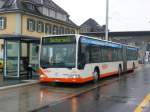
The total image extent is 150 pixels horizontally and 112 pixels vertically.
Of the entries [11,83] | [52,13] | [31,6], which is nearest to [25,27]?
[31,6]

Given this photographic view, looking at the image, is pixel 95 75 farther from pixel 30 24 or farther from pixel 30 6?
pixel 30 6

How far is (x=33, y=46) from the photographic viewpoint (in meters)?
23.0

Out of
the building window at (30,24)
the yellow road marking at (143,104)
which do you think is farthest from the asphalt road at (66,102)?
the building window at (30,24)

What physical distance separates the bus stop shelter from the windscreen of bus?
211 cm

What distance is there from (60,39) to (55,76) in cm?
196

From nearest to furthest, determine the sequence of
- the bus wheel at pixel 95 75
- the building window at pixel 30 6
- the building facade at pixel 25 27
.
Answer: the bus wheel at pixel 95 75
the building facade at pixel 25 27
the building window at pixel 30 6

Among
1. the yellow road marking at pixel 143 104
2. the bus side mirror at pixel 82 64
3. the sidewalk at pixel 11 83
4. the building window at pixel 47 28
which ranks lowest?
the yellow road marking at pixel 143 104

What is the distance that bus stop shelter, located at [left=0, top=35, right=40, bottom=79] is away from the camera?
67.9ft

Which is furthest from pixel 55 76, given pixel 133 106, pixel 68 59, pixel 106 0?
pixel 106 0

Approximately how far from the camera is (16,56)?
2083cm

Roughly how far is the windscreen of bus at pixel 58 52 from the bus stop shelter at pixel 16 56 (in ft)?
6.93

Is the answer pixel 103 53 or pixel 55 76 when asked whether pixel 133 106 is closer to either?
pixel 55 76

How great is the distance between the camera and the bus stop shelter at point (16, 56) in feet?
67.9

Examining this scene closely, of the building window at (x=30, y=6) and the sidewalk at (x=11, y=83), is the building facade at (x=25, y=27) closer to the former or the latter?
the building window at (x=30, y=6)
